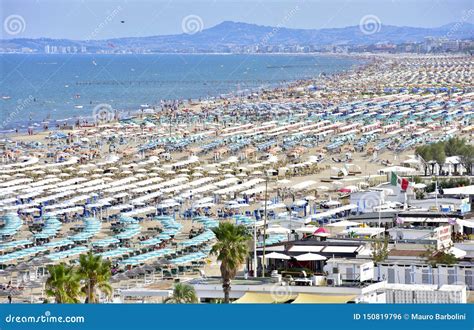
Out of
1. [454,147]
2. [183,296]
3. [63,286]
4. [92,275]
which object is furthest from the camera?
[454,147]

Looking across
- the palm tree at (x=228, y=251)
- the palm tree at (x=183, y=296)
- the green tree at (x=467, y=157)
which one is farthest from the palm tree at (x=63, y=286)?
the green tree at (x=467, y=157)

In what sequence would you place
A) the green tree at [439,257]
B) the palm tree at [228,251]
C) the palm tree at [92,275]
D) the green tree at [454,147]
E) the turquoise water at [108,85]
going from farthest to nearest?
the turquoise water at [108,85]
the green tree at [454,147]
the green tree at [439,257]
the palm tree at [228,251]
the palm tree at [92,275]

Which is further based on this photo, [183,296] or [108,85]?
[108,85]

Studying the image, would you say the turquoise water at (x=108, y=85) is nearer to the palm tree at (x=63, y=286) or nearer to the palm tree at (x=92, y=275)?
the palm tree at (x=92, y=275)

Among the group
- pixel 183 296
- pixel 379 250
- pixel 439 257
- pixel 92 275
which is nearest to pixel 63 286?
pixel 92 275

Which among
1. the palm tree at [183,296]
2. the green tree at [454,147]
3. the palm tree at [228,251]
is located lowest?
the palm tree at [183,296]

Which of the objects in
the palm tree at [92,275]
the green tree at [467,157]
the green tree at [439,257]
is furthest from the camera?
the green tree at [467,157]

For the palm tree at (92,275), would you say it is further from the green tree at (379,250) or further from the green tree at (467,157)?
the green tree at (467,157)

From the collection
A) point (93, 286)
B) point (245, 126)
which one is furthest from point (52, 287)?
point (245, 126)

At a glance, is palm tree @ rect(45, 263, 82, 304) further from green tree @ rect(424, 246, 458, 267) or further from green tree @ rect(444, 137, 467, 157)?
green tree @ rect(444, 137, 467, 157)

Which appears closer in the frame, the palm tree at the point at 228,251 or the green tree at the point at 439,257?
the palm tree at the point at 228,251

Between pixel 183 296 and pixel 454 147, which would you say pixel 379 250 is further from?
pixel 454 147

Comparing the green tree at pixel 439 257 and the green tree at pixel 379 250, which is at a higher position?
the green tree at pixel 379 250
